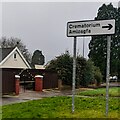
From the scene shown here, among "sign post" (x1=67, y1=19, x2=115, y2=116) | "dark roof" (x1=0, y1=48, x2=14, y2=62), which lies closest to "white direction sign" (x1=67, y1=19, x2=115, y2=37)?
"sign post" (x1=67, y1=19, x2=115, y2=116)

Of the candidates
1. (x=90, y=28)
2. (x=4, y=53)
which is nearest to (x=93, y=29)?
(x=90, y=28)

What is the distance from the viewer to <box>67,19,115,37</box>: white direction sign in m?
8.48

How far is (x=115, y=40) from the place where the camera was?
188 feet

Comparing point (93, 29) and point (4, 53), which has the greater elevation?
point (4, 53)

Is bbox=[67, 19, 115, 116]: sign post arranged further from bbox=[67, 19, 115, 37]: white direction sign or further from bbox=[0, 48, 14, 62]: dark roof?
bbox=[0, 48, 14, 62]: dark roof

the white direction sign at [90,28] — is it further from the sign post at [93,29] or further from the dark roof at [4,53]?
the dark roof at [4,53]

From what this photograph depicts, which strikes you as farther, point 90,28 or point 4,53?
point 4,53

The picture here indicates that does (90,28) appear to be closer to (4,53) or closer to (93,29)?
(93,29)

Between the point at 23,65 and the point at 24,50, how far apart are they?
25066 millimetres

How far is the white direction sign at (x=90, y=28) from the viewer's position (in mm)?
8477

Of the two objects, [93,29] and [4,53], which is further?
[4,53]

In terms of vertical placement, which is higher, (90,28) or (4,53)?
(4,53)

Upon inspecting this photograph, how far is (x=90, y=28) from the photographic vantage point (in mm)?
8727

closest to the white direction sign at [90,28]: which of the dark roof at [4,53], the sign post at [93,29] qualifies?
the sign post at [93,29]
